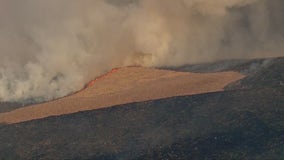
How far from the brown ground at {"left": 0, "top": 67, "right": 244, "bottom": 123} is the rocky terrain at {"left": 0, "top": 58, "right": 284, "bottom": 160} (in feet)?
1.86

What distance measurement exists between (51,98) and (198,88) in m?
13.1

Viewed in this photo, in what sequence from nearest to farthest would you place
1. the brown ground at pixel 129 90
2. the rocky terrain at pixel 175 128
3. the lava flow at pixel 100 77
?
the rocky terrain at pixel 175 128
the brown ground at pixel 129 90
the lava flow at pixel 100 77

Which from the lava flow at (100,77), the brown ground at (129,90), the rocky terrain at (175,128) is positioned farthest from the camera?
the lava flow at (100,77)

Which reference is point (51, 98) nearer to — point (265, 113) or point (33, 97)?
point (33, 97)

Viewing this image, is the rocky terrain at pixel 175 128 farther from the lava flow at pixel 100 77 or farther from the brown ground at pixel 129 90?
the lava flow at pixel 100 77

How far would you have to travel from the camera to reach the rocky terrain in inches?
928

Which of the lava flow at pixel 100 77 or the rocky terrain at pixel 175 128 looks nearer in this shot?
the rocky terrain at pixel 175 128

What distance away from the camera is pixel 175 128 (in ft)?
89.8

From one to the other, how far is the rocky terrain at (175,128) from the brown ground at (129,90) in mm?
567

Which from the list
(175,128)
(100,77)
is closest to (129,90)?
(100,77)

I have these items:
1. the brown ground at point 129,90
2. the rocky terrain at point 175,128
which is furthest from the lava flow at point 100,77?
the rocky terrain at point 175,128

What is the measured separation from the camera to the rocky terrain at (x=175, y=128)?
23.6 meters

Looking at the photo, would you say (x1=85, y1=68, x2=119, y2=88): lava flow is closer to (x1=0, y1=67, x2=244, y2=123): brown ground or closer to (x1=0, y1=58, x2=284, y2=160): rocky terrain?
(x1=0, y1=67, x2=244, y2=123): brown ground

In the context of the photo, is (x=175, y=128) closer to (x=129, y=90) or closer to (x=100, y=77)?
(x=129, y=90)
